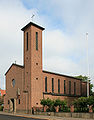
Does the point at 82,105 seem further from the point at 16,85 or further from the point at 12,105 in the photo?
the point at 12,105

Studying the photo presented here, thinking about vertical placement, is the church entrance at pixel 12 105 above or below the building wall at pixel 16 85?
below

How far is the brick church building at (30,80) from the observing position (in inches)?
1496

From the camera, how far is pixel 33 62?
128ft

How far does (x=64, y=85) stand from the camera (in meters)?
48.8

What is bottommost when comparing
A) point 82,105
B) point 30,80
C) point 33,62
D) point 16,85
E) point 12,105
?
point 12,105

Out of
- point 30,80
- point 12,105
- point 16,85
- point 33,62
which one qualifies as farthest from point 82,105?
point 12,105

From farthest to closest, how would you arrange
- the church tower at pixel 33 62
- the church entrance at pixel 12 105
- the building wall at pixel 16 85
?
1. the church entrance at pixel 12 105
2. the building wall at pixel 16 85
3. the church tower at pixel 33 62

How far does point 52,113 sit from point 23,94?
9661mm

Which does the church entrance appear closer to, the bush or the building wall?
the building wall

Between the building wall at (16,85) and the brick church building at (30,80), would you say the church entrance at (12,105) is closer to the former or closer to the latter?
the brick church building at (30,80)

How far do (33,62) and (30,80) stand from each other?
4.02 m

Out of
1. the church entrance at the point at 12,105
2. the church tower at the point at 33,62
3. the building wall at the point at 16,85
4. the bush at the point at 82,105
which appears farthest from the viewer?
the church entrance at the point at 12,105

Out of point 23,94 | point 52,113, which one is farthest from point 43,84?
point 52,113

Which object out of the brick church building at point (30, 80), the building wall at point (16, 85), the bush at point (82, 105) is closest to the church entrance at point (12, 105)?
the brick church building at point (30, 80)
